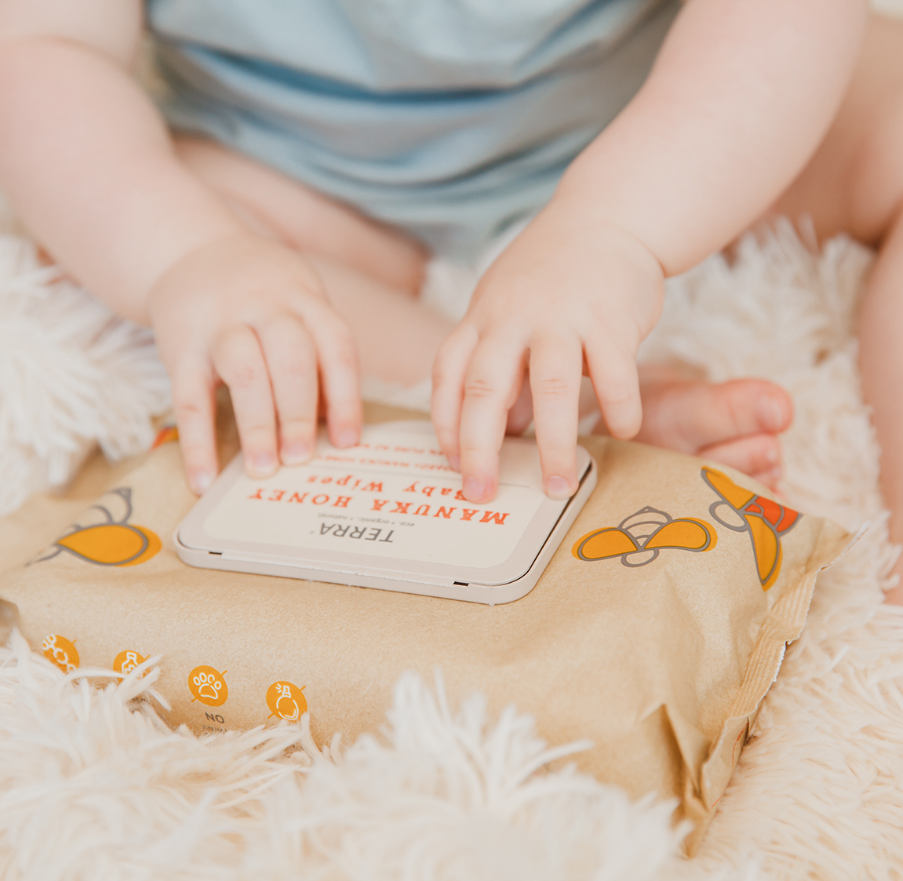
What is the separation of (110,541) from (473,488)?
0.62 feet

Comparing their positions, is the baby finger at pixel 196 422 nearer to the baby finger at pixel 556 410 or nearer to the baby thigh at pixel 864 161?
the baby finger at pixel 556 410

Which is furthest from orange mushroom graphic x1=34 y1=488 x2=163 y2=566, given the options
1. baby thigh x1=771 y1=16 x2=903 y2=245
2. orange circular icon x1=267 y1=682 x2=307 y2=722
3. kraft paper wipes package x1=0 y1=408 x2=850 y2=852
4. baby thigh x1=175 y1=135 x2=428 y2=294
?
baby thigh x1=771 y1=16 x2=903 y2=245

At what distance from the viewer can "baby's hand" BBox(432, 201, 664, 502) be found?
42 centimetres

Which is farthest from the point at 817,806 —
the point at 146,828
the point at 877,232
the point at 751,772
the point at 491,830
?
the point at 877,232

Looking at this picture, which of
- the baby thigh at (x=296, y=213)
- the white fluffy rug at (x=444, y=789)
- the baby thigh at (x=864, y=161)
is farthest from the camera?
the baby thigh at (x=296, y=213)

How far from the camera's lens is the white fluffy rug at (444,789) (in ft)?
0.93

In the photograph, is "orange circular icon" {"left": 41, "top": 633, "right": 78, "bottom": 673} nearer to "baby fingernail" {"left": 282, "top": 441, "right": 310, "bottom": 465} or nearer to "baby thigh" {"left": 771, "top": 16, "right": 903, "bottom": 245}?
"baby fingernail" {"left": 282, "top": 441, "right": 310, "bottom": 465}

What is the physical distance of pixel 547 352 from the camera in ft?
1.38

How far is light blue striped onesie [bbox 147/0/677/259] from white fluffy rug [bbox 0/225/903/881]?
385 mm

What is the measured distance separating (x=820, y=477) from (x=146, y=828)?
414 mm

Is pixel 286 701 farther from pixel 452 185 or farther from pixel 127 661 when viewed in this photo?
pixel 452 185

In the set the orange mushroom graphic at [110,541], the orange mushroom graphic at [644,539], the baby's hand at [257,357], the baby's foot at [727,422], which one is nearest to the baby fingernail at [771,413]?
the baby's foot at [727,422]

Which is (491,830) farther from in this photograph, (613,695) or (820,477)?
(820,477)

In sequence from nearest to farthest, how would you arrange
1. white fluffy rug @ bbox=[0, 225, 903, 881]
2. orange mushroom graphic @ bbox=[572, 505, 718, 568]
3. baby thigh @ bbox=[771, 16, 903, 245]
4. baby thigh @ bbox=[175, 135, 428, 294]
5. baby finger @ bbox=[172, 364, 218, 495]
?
white fluffy rug @ bbox=[0, 225, 903, 881], orange mushroom graphic @ bbox=[572, 505, 718, 568], baby finger @ bbox=[172, 364, 218, 495], baby thigh @ bbox=[771, 16, 903, 245], baby thigh @ bbox=[175, 135, 428, 294]
